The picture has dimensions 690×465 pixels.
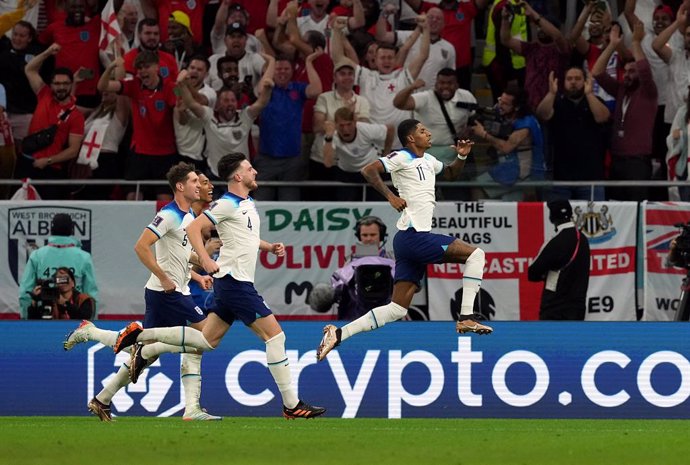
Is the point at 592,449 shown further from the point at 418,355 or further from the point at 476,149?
the point at 476,149

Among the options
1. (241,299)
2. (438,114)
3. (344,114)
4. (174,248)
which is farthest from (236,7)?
(241,299)

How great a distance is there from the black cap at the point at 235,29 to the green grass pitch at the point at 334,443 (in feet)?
24.4

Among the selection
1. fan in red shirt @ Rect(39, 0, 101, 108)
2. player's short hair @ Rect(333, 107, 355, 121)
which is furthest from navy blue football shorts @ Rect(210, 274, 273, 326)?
fan in red shirt @ Rect(39, 0, 101, 108)

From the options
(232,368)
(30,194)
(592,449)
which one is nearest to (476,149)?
(232,368)

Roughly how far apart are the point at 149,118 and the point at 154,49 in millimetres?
1062

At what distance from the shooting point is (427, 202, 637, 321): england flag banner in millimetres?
18641

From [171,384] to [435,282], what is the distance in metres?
4.13

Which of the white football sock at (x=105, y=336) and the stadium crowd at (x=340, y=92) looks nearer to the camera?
the white football sock at (x=105, y=336)

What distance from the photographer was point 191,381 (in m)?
14.3

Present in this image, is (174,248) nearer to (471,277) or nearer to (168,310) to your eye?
(168,310)

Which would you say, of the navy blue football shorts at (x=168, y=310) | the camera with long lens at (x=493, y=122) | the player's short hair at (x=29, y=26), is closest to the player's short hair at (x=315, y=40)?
the camera with long lens at (x=493, y=122)

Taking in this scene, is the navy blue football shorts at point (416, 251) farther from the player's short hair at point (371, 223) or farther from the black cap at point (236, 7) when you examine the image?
the black cap at point (236, 7)

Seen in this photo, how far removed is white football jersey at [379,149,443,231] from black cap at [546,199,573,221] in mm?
2729

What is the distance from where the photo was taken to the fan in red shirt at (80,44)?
20.8 meters
